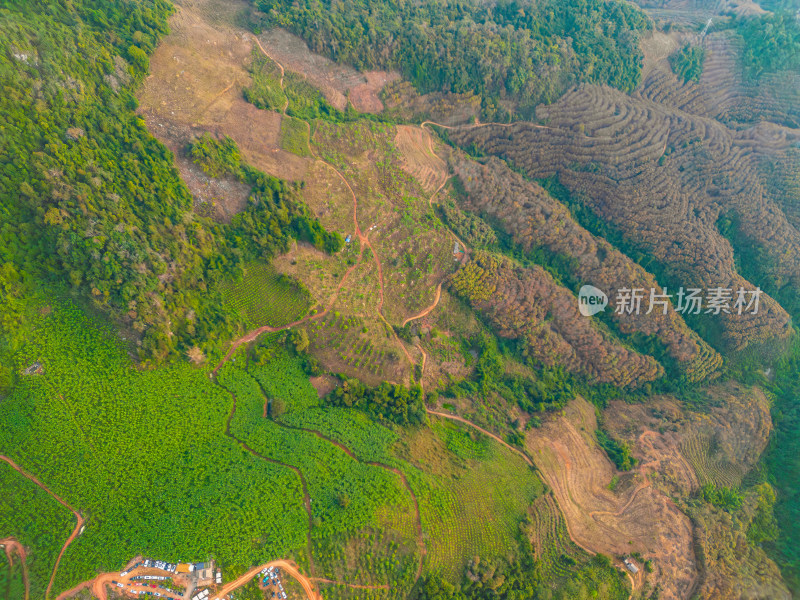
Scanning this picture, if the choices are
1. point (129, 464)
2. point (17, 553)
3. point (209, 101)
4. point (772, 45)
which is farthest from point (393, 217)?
point (772, 45)

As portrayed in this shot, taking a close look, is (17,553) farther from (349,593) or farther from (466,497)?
(466,497)

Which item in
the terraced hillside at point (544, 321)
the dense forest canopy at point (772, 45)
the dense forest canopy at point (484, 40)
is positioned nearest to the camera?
the terraced hillside at point (544, 321)

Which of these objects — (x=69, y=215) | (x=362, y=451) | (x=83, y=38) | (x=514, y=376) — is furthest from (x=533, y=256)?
(x=83, y=38)

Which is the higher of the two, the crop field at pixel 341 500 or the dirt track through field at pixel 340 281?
the dirt track through field at pixel 340 281

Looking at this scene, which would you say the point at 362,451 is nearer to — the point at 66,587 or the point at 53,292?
the point at 66,587

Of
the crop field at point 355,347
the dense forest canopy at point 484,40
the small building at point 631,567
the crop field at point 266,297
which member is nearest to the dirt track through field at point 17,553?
the crop field at point 266,297

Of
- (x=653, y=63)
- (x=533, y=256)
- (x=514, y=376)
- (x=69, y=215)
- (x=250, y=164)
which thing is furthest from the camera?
(x=653, y=63)

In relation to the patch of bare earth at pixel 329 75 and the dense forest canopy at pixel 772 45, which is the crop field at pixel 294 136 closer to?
the patch of bare earth at pixel 329 75
